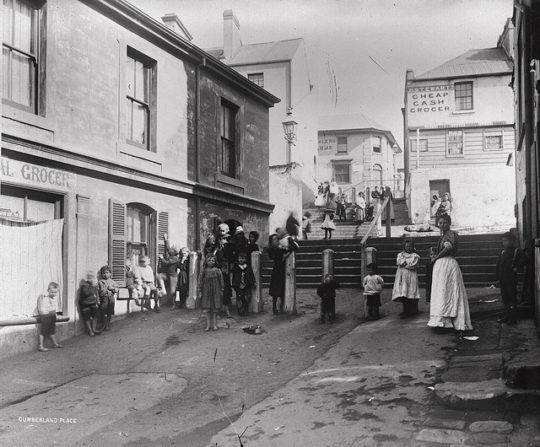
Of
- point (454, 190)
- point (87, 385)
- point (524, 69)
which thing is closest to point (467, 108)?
point (454, 190)

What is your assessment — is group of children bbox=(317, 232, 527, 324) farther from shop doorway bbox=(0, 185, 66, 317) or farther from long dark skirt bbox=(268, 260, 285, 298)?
shop doorway bbox=(0, 185, 66, 317)

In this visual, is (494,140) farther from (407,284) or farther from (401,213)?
(407,284)

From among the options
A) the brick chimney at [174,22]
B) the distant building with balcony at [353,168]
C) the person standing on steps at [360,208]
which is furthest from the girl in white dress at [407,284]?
the distant building with balcony at [353,168]

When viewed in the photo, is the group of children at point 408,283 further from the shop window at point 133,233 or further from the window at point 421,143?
the window at point 421,143

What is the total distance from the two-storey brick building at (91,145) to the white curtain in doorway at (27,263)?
0.01 meters

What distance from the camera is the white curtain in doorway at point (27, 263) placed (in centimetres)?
592

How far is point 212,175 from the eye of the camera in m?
11.4

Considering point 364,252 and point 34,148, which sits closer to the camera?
point 34,148

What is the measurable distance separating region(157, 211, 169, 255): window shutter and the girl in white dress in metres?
3.74

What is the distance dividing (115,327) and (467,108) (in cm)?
1953

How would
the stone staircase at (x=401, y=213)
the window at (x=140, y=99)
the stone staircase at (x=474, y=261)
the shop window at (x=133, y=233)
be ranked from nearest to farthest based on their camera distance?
1. the shop window at (x=133, y=233)
2. the window at (x=140, y=99)
3. the stone staircase at (x=474, y=261)
4. the stone staircase at (x=401, y=213)

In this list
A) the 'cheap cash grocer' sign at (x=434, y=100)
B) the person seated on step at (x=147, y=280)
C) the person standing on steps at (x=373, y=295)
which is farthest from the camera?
the 'cheap cash grocer' sign at (x=434, y=100)

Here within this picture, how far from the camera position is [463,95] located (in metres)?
22.3

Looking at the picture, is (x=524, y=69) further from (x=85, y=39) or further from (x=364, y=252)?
(x=85, y=39)
